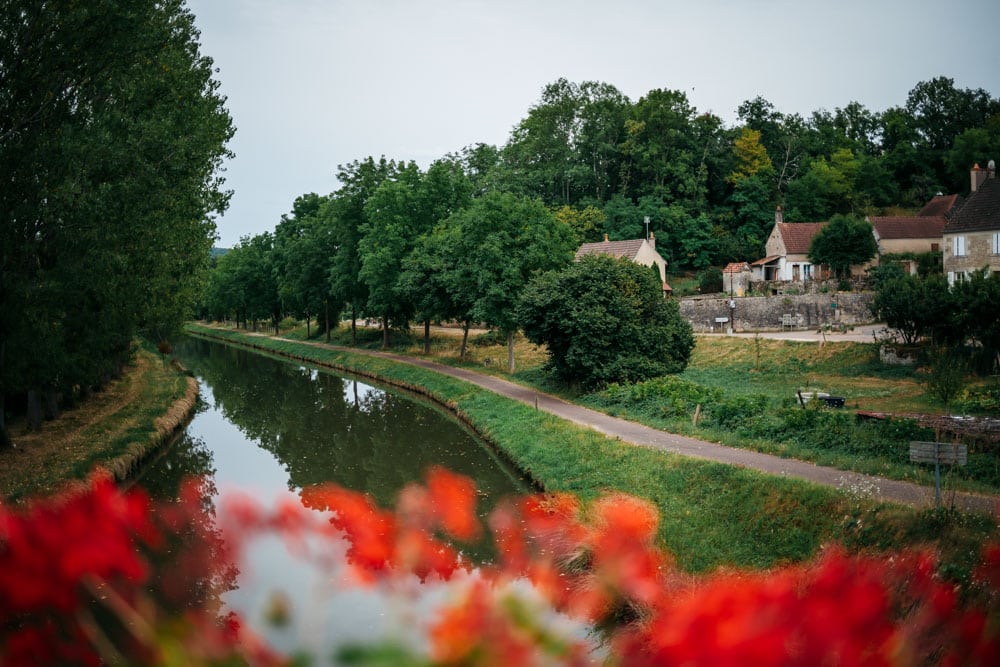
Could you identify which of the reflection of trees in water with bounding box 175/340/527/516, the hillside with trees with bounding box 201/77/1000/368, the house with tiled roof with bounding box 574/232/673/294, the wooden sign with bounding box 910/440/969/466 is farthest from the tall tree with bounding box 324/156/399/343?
the wooden sign with bounding box 910/440/969/466

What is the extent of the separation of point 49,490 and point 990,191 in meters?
50.6

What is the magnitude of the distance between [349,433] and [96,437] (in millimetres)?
9340

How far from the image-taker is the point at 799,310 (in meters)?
49.6

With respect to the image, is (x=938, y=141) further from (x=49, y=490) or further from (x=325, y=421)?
(x=49, y=490)

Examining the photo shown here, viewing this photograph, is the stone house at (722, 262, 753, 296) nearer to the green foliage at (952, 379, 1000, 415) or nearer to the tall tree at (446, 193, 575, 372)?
the tall tree at (446, 193, 575, 372)

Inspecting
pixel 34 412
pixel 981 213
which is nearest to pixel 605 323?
pixel 34 412

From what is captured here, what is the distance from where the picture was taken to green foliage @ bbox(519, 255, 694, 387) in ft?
99.5

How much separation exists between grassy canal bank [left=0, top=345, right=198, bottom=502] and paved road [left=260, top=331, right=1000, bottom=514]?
13.7 metres

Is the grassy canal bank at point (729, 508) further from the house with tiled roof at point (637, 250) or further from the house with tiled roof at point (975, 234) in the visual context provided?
the house with tiled roof at point (637, 250)

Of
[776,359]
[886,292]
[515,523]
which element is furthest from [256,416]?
[886,292]

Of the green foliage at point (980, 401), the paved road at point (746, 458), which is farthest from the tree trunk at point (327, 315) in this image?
the green foliage at point (980, 401)

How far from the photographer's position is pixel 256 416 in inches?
1411

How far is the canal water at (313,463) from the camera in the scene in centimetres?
1273

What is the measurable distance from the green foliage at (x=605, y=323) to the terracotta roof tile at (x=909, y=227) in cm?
3908
